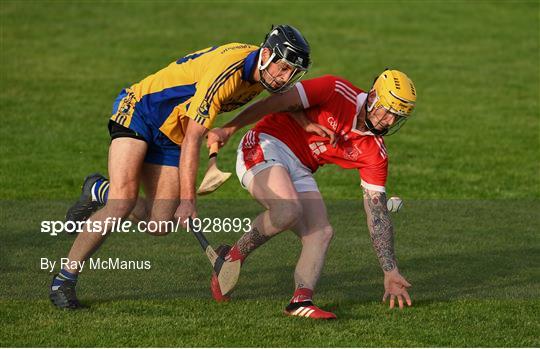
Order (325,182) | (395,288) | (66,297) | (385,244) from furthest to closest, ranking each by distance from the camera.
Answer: (325,182)
(385,244)
(395,288)
(66,297)

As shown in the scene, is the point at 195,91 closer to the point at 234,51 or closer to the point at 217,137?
the point at 234,51

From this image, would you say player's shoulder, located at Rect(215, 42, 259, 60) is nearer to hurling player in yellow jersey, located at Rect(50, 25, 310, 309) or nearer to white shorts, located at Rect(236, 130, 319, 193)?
hurling player in yellow jersey, located at Rect(50, 25, 310, 309)

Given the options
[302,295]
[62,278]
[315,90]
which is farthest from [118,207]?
[315,90]

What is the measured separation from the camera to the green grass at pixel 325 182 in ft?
30.0

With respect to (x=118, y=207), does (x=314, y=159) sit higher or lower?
higher

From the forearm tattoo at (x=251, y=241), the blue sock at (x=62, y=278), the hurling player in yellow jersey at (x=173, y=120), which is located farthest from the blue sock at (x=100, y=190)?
the forearm tattoo at (x=251, y=241)

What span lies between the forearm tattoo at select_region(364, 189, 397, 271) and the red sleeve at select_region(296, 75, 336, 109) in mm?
818

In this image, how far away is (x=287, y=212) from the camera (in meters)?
9.36

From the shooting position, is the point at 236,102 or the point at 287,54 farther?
the point at 236,102

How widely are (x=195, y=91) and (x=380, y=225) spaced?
1795mm

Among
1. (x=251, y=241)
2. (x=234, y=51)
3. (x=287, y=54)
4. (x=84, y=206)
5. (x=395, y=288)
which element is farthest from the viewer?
(x=84, y=206)

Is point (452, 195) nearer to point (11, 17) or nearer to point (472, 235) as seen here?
point (472, 235)

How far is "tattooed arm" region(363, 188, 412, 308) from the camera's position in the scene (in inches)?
377

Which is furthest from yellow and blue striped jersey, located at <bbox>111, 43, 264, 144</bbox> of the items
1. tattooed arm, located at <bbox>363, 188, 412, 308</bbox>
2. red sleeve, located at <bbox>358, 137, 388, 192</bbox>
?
tattooed arm, located at <bbox>363, 188, 412, 308</bbox>
